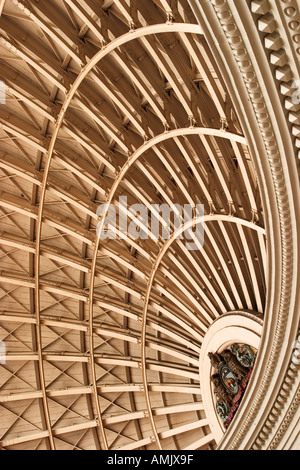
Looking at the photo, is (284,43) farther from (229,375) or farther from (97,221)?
(97,221)

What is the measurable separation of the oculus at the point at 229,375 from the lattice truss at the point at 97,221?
204 centimetres

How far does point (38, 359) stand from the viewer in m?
32.3

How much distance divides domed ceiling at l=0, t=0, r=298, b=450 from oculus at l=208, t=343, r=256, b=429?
6.35 feet

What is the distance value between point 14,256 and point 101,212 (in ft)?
23.0

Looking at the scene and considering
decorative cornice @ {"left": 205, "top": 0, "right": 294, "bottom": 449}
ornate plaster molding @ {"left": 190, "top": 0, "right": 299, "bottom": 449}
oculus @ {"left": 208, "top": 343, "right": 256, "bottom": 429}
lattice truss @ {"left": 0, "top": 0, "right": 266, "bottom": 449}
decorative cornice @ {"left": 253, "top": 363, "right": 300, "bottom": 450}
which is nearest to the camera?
ornate plaster molding @ {"left": 190, "top": 0, "right": 299, "bottom": 449}

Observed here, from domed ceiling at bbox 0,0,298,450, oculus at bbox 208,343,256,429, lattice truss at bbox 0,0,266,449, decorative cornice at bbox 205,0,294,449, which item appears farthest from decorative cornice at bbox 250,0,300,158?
oculus at bbox 208,343,256,429

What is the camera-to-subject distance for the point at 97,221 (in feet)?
101

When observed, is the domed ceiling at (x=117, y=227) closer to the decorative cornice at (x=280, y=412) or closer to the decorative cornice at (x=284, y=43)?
the decorative cornice at (x=284, y=43)

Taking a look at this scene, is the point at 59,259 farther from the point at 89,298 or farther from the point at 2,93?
the point at 2,93

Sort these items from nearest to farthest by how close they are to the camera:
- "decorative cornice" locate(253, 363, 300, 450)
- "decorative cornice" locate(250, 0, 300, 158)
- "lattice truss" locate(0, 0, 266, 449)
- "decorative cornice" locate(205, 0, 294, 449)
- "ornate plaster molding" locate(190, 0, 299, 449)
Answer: "decorative cornice" locate(250, 0, 300, 158)
"ornate plaster molding" locate(190, 0, 299, 449)
"decorative cornice" locate(205, 0, 294, 449)
"decorative cornice" locate(253, 363, 300, 450)
"lattice truss" locate(0, 0, 266, 449)

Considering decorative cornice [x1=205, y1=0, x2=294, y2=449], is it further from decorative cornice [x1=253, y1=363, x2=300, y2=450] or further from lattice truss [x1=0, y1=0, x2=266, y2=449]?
lattice truss [x1=0, y1=0, x2=266, y2=449]

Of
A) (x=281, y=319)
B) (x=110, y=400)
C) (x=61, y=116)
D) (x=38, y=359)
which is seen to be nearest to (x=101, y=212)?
(x=61, y=116)

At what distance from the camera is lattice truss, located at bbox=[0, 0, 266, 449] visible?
20.9m

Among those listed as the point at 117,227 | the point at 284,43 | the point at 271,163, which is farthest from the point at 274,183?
the point at 117,227
